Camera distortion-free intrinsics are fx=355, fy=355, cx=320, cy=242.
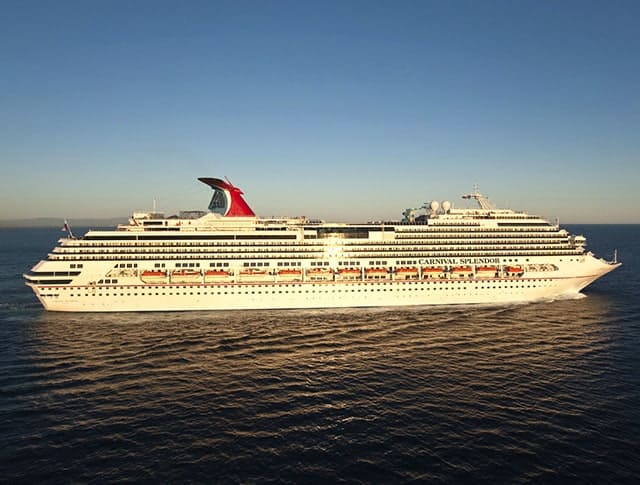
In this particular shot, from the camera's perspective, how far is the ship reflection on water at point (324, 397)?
19.1 metres

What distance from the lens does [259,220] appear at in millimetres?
51125

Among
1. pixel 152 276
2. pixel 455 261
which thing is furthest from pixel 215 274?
pixel 455 261

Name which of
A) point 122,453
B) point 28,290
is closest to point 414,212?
point 122,453

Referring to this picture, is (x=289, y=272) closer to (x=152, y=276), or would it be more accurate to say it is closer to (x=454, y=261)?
(x=152, y=276)

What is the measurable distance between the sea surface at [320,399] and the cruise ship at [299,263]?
13.6ft

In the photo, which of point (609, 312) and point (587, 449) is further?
point (609, 312)

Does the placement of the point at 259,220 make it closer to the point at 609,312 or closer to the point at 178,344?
the point at 178,344

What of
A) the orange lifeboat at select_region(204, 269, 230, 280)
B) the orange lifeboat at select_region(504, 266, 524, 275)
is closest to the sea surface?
the orange lifeboat at select_region(204, 269, 230, 280)

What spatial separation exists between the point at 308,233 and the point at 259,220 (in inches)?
289

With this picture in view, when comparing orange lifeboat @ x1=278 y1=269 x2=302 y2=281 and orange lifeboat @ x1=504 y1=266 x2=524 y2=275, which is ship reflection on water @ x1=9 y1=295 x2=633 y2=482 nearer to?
orange lifeboat @ x1=278 y1=269 x2=302 y2=281

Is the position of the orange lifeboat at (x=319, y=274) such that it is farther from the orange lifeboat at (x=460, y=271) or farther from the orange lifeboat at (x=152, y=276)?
the orange lifeboat at (x=152, y=276)

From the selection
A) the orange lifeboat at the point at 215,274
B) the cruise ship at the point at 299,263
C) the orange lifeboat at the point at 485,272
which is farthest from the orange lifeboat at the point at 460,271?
the orange lifeboat at the point at 215,274

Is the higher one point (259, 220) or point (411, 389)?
point (259, 220)

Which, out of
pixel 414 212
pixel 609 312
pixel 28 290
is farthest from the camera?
pixel 28 290
